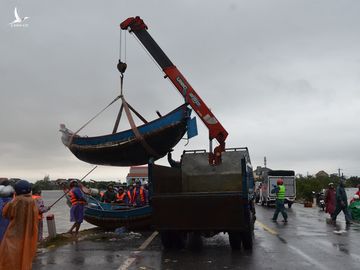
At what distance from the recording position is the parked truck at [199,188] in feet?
35.0

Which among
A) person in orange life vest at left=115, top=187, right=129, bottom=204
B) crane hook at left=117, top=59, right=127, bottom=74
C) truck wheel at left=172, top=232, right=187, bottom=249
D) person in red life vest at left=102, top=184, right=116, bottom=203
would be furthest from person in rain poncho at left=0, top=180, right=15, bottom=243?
person in red life vest at left=102, top=184, right=116, bottom=203

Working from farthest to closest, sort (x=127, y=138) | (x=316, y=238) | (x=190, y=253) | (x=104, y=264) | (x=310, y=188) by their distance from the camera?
(x=310, y=188)
(x=127, y=138)
(x=316, y=238)
(x=190, y=253)
(x=104, y=264)

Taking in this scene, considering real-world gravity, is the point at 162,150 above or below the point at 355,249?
above

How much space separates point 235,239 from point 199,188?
254 centimetres

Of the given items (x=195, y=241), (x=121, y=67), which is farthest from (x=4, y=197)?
(x=121, y=67)

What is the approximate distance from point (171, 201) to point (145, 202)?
7464 millimetres

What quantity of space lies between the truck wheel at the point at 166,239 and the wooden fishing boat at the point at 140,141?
15.4 ft

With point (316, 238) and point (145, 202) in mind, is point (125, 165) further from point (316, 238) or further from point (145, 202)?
point (316, 238)

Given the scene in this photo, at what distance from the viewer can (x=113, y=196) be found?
2003 centimetres

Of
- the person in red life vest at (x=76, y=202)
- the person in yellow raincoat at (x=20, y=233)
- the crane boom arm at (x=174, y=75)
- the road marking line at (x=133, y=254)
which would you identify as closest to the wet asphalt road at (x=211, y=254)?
the road marking line at (x=133, y=254)

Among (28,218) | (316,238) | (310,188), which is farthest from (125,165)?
(310,188)

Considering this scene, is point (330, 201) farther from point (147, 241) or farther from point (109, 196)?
point (147, 241)

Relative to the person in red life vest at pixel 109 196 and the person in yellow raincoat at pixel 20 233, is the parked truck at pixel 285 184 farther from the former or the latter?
the person in yellow raincoat at pixel 20 233

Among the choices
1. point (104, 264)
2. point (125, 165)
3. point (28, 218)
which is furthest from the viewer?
point (125, 165)
